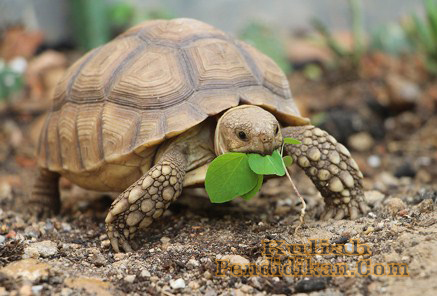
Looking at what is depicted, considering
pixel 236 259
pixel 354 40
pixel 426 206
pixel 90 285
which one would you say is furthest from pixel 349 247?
pixel 354 40

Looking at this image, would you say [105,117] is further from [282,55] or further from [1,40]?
[1,40]

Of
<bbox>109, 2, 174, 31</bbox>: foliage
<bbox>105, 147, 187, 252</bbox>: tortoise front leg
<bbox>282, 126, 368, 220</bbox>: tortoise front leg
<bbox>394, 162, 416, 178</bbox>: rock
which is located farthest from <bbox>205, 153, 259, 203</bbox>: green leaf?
<bbox>109, 2, 174, 31</bbox>: foliage

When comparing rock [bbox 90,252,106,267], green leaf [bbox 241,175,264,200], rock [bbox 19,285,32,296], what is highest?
green leaf [bbox 241,175,264,200]

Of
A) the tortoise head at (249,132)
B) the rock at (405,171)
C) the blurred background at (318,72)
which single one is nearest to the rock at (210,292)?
the tortoise head at (249,132)

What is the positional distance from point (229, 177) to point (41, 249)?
3.87ft

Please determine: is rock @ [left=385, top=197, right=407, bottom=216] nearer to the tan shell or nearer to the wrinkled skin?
the wrinkled skin

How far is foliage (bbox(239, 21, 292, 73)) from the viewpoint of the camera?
25.2 ft

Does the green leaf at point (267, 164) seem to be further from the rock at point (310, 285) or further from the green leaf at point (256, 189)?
the rock at point (310, 285)

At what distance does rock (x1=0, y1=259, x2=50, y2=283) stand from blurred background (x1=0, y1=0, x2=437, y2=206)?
2.59 m

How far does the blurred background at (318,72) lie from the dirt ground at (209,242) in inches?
28.3

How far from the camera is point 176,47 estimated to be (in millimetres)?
3557

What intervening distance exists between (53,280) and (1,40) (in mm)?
6965

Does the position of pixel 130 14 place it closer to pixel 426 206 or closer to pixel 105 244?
pixel 105 244

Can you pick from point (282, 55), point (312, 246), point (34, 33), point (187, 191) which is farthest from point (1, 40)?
point (312, 246)
